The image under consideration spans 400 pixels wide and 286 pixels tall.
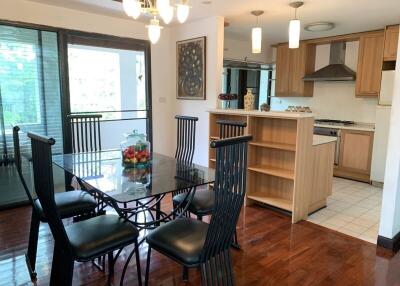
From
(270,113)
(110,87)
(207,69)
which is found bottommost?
(270,113)

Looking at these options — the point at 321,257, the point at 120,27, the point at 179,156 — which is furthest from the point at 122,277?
the point at 120,27

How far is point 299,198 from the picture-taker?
10.4ft

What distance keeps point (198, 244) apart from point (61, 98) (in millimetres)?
3029

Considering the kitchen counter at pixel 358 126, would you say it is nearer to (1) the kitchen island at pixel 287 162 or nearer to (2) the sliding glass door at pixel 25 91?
(1) the kitchen island at pixel 287 162

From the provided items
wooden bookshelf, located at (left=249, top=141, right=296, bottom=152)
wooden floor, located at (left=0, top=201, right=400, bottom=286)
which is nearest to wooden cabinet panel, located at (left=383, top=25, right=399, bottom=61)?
wooden bookshelf, located at (left=249, top=141, right=296, bottom=152)

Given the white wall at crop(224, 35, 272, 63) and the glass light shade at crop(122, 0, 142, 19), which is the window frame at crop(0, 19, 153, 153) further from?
the glass light shade at crop(122, 0, 142, 19)

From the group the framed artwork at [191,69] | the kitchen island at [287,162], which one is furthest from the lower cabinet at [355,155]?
the framed artwork at [191,69]

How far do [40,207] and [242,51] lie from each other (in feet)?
16.1

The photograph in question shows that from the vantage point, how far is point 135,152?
8.00 ft

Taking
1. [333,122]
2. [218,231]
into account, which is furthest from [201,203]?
[333,122]

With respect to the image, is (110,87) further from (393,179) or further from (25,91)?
(393,179)

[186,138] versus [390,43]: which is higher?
[390,43]

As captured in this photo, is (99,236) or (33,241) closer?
(99,236)

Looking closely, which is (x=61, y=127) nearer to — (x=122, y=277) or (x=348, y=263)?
(x=122, y=277)
